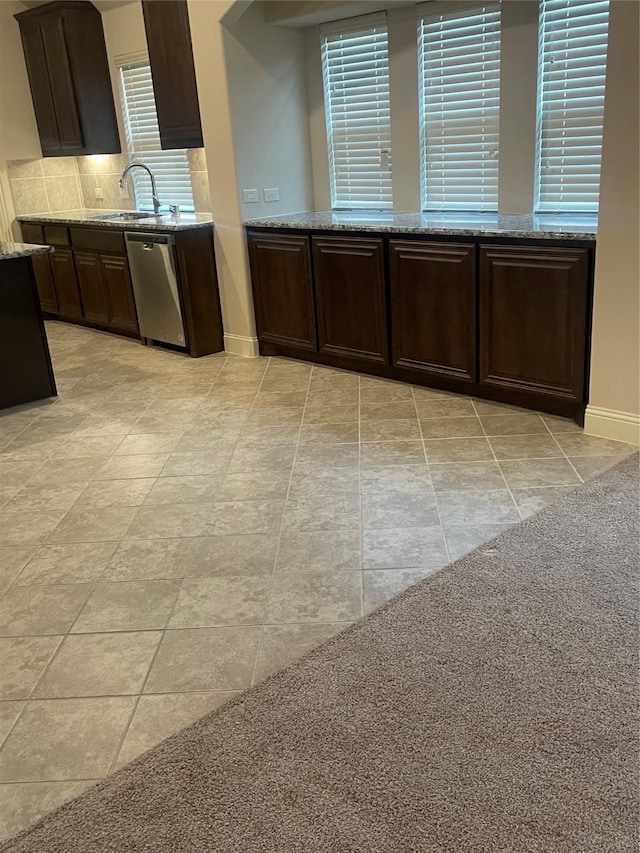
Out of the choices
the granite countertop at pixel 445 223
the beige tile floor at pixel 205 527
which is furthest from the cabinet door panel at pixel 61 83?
the beige tile floor at pixel 205 527

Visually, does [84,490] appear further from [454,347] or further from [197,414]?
[454,347]

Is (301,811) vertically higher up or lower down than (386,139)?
lower down

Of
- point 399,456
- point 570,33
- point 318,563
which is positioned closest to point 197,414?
point 399,456

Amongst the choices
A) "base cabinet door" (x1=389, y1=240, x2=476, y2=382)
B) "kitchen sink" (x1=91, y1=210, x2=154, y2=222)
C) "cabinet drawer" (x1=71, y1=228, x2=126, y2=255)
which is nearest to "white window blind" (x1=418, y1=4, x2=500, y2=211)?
"base cabinet door" (x1=389, y1=240, x2=476, y2=382)

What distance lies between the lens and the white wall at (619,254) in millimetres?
3051

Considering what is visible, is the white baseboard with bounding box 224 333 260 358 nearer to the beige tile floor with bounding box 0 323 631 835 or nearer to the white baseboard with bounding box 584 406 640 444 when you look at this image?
the beige tile floor with bounding box 0 323 631 835

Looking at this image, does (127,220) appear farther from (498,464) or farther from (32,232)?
(498,464)

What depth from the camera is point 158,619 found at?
2.43m

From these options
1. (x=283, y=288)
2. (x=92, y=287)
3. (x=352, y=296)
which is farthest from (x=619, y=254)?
(x=92, y=287)

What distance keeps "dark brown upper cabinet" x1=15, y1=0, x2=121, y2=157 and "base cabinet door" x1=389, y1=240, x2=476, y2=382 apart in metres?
3.50

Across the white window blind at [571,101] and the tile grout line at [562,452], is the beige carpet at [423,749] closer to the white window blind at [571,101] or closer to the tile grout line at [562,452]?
the tile grout line at [562,452]

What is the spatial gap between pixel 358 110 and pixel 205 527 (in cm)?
343

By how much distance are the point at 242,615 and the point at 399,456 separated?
139 centimetres

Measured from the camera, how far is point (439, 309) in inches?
165
